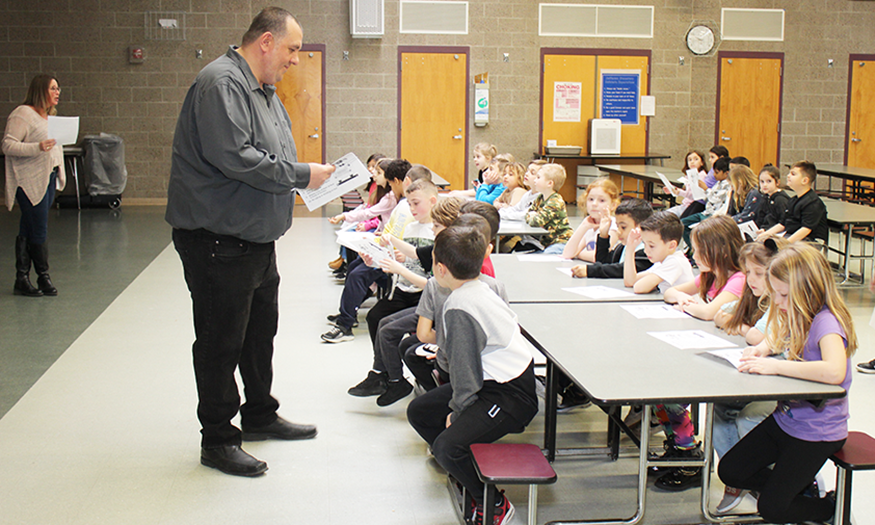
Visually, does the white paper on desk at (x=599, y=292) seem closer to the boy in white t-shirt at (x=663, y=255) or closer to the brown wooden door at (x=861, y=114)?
the boy in white t-shirt at (x=663, y=255)

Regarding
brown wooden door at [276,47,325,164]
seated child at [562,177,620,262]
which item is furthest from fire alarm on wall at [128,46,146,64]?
seated child at [562,177,620,262]

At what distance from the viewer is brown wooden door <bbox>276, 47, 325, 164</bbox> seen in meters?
11.3

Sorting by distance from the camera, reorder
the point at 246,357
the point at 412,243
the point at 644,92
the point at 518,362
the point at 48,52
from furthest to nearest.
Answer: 1. the point at 644,92
2. the point at 48,52
3. the point at 412,243
4. the point at 246,357
5. the point at 518,362

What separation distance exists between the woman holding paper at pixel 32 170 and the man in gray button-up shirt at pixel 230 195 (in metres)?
3.23

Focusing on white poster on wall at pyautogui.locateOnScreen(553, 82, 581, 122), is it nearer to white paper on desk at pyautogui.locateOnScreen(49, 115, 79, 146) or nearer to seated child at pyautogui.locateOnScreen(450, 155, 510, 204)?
seated child at pyautogui.locateOnScreen(450, 155, 510, 204)

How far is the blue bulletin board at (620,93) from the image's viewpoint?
463 inches

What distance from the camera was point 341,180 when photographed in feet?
9.94

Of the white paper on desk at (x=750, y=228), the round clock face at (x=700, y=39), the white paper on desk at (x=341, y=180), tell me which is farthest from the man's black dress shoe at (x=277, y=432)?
the round clock face at (x=700, y=39)

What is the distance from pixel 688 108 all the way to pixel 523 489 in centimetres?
1058

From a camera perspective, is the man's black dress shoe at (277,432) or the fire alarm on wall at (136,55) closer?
the man's black dress shoe at (277,432)

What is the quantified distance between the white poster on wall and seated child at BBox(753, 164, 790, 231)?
6.12 m

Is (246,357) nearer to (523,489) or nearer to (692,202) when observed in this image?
(523,489)

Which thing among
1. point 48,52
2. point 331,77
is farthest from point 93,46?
point 331,77

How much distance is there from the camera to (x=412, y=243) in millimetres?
3924
